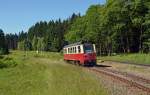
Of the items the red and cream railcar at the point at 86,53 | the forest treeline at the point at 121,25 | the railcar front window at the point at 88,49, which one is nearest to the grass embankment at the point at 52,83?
the red and cream railcar at the point at 86,53

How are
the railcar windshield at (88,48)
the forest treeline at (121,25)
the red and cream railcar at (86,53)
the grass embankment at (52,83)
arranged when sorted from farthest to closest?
1. the forest treeline at (121,25)
2. the railcar windshield at (88,48)
3. the red and cream railcar at (86,53)
4. the grass embankment at (52,83)

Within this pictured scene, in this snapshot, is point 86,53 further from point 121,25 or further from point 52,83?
point 121,25

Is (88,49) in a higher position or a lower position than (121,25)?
lower

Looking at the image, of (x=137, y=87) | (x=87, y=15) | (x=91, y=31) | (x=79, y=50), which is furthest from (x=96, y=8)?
(x=137, y=87)

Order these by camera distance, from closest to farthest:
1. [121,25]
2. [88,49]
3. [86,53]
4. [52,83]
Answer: [52,83] → [86,53] → [88,49] → [121,25]

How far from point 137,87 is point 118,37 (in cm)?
6654

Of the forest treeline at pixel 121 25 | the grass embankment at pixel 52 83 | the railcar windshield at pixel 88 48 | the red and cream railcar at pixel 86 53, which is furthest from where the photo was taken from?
the forest treeline at pixel 121 25

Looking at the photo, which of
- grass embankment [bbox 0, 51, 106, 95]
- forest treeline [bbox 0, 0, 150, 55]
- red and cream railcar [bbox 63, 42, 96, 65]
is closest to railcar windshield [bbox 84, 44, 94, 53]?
red and cream railcar [bbox 63, 42, 96, 65]

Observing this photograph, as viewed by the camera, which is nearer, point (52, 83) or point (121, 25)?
point (52, 83)

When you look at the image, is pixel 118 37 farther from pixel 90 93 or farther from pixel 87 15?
pixel 90 93

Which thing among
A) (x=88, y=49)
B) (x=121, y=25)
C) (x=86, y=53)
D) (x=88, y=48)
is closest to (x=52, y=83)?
(x=86, y=53)

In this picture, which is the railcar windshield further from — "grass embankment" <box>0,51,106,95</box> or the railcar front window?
"grass embankment" <box>0,51,106,95</box>

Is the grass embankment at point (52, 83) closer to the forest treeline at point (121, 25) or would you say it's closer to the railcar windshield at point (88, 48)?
the railcar windshield at point (88, 48)

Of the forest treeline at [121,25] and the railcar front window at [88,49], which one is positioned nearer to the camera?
the railcar front window at [88,49]
